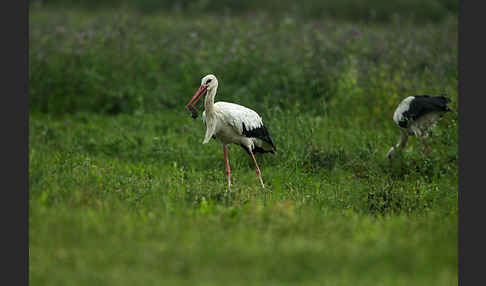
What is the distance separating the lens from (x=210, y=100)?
21.2ft

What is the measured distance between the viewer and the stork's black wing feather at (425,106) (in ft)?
24.5

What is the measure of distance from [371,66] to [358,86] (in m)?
0.96

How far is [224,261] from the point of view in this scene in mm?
3998

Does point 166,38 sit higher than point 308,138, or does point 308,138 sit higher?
point 166,38

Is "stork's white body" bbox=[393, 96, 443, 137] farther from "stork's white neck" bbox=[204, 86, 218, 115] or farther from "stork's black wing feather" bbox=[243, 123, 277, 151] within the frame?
"stork's white neck" bbox=[204, 86, 218, 115]

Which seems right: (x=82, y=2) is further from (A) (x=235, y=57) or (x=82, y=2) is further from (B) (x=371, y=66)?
(B) (x=371, y=66)

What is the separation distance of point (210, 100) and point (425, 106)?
2.96 metres

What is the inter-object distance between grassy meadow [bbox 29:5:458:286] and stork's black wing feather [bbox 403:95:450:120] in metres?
0.31

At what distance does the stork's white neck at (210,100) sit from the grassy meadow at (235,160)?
0.85 metres

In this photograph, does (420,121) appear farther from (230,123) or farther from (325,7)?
(325,7)

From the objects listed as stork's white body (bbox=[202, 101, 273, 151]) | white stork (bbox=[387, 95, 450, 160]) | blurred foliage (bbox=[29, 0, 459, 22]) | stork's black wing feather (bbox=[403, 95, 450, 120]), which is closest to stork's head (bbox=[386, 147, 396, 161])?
white stork (bbox=[387, 95, 450, 160])

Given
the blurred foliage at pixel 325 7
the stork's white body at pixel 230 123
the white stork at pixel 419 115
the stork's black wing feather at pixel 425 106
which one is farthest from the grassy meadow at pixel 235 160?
the blurred foliage at pixel 325 7

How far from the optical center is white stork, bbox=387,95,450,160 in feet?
24.6

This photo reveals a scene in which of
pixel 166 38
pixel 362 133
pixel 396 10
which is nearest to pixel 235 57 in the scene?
pixel 166 38
